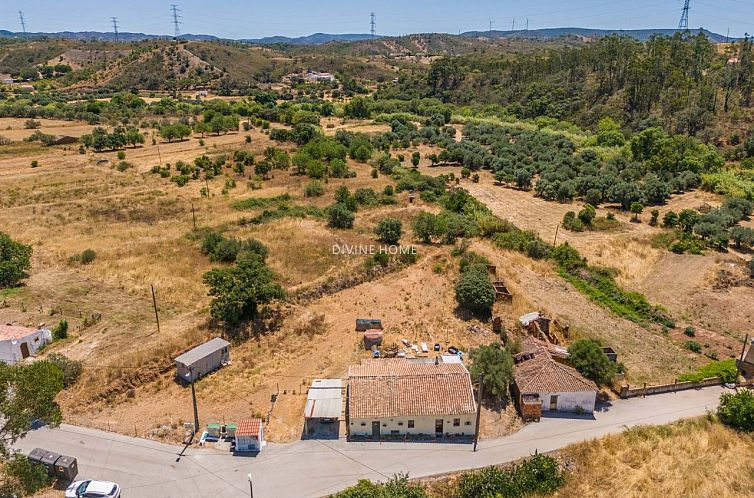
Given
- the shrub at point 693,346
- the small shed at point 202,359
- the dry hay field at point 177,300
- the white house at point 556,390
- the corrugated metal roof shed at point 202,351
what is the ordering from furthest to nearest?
the shrub at point 693,346
the corrugated metal roof shed at point 202,351
the small shed at point 202,359
the dry hay field at point 177,300
the white house at point 556,390

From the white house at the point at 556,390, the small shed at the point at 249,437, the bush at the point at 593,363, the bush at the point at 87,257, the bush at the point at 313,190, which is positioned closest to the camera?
the small shed at the point at 249,437

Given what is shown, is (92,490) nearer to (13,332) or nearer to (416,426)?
(416,426)

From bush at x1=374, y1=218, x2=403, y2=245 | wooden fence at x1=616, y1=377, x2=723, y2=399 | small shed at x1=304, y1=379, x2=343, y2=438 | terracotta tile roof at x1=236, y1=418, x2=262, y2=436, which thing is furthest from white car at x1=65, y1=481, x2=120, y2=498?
bush at x1=374, y1=218, x2=403, y2=245

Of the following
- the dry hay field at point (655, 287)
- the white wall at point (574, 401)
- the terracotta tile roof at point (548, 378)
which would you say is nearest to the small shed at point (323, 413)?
the terracotta tile roof at point (548, 378)

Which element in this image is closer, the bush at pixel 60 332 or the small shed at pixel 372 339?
the small shed at pixel 372 339

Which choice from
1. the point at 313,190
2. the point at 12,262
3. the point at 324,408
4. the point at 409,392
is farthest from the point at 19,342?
the point at 313,190

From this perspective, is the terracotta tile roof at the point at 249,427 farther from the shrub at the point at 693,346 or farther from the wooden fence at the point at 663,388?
the shrub at the point at 693,346
